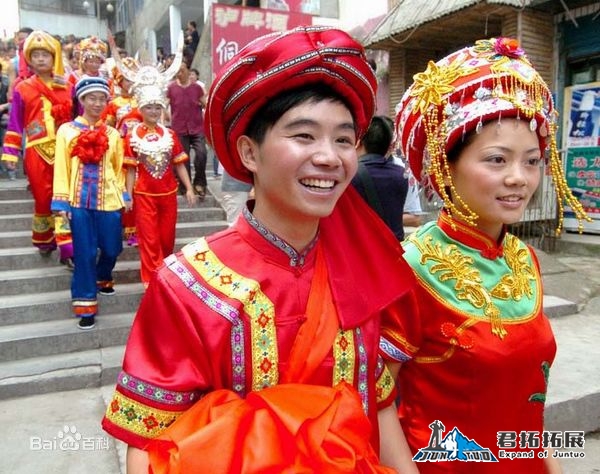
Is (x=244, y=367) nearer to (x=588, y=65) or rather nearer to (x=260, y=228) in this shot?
(x=260, y=228)

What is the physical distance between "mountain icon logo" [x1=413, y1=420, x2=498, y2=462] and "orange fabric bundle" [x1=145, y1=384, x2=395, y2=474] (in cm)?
62

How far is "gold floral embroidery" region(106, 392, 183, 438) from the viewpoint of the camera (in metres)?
1.13

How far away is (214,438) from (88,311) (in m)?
3.78

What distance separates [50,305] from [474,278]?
4024 millimetres

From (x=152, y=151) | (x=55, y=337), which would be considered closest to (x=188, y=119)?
(x=152, y=151)

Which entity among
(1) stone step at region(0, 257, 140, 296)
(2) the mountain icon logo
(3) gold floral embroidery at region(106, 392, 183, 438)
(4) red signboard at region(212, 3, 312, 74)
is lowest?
(1) stone step at region(0, 257, 140, 296)

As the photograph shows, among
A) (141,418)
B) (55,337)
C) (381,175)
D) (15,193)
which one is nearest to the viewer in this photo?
(141,418)

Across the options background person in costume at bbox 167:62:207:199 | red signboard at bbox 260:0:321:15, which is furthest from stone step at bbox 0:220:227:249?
red signboard at bbox 260:0:321:15

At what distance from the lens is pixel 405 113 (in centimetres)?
174

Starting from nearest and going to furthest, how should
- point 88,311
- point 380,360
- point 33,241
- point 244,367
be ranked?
point 244,367 < point 380,360 < point 88,311 < point 33,241

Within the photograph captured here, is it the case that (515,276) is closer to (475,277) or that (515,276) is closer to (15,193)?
(475,277)

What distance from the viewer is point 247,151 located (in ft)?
4.22

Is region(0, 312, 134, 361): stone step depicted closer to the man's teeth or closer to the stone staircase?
the stone staircase

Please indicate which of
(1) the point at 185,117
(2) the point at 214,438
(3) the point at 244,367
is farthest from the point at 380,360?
(1) the point at 185,117
